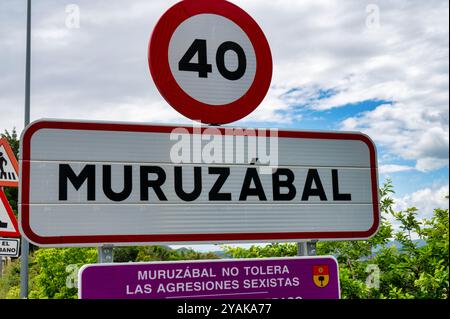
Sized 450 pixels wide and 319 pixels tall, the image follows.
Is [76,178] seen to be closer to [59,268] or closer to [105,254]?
[105,254]

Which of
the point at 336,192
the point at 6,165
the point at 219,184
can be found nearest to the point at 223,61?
the point at 219,184

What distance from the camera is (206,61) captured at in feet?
10.5

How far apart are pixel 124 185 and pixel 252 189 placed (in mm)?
717

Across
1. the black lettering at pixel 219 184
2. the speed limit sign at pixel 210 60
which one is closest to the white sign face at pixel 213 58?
the speed limit sign at pixel 210 60

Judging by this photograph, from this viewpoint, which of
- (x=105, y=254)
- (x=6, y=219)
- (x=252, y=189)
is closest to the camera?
(x=105, y=254)

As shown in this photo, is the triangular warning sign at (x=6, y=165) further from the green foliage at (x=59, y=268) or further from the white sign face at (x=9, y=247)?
the green foliage at (x=59, y=268)

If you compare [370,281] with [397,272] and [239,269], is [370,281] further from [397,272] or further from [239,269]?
[239,269]

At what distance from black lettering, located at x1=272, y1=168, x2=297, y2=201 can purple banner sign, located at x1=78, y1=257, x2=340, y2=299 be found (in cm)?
35

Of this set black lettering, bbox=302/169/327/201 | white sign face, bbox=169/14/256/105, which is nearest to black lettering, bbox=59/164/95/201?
white sign face, bbox=169/14/256/105

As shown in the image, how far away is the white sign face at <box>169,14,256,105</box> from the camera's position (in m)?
3.14

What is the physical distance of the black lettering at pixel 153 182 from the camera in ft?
9.63

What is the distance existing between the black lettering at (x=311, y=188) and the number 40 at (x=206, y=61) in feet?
2.37

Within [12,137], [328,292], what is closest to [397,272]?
[328,292]

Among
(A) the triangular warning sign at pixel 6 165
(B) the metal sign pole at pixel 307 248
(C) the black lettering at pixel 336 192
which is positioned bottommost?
(B) the metal sign pole at pixel 307 248
